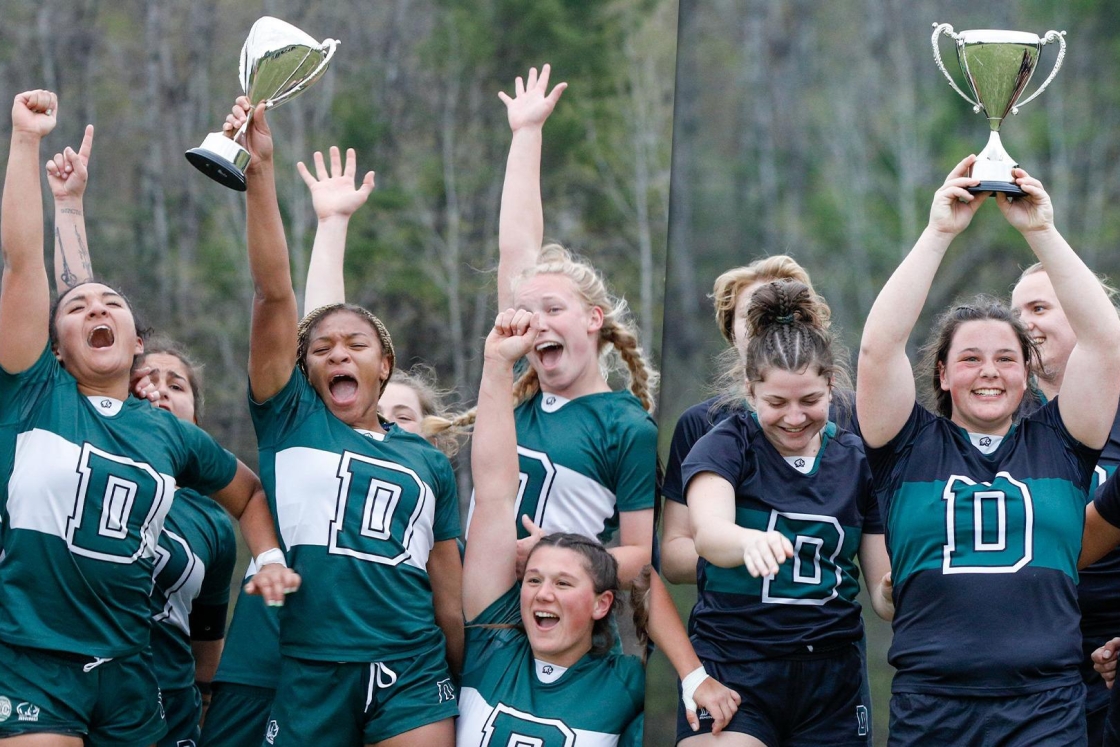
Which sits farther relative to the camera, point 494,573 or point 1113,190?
point 1113,190

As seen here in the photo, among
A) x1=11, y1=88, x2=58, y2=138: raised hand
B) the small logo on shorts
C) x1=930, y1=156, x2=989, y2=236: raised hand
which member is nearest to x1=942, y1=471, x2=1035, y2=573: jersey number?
x1=930, y1=156, x2=989, y2=236: raised hand

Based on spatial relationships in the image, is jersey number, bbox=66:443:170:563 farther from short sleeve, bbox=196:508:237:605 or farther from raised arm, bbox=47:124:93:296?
raised arm, bbox=47:124:93:296

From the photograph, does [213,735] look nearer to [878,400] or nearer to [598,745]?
[598,745]

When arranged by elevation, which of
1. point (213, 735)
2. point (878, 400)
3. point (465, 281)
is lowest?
point (213, 735)

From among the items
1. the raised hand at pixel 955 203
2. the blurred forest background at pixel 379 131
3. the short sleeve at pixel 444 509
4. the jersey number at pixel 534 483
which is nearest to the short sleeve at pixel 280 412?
the short sleeve at pixel 444 509

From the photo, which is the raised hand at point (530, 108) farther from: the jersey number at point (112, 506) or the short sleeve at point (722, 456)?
the jersey number at point (112, 506)

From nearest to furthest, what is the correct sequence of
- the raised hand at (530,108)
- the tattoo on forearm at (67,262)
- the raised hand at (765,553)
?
1. the raised hand at (765,553)
2. the tattoo on forearm at (67,262)
3. the raised hand at (530,108)

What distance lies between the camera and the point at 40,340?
2.47 meters

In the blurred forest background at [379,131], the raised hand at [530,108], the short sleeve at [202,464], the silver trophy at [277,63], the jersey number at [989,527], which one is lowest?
the jersey number at [989,527]

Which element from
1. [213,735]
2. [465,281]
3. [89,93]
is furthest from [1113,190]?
[213,735]

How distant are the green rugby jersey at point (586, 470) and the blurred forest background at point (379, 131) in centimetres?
462

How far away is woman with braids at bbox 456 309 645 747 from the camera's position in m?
2.60

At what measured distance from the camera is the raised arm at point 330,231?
3273 millimetres

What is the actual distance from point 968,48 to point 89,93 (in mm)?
6833
